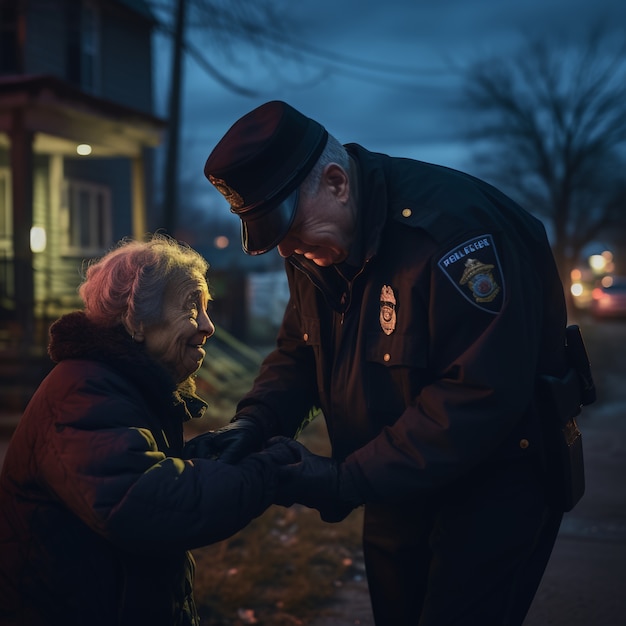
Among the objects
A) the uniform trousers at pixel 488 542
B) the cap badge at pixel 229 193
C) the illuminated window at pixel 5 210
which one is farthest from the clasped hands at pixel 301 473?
the illuminated window at pixel 5 210

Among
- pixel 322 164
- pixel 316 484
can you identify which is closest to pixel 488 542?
pixel 316 484

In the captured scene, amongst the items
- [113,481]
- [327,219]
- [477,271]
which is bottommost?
[113,481]

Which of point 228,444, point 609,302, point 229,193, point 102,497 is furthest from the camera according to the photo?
point 609,302

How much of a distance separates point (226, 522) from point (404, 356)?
67 cm

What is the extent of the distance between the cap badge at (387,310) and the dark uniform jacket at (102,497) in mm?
539

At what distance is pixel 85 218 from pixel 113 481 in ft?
49.2

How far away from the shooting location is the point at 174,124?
13.4 meters

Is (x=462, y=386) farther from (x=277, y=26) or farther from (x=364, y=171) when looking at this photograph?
(x=277, y=26)

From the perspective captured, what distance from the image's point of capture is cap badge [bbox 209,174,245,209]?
2492 millimetres

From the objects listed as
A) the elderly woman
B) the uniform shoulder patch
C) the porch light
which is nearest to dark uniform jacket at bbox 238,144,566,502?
the uniform shoulder patch

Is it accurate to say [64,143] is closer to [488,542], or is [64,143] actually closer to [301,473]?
[301,473]

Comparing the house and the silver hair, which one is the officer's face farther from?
the house

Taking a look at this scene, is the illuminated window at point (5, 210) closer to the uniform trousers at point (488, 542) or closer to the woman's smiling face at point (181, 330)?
the woman's smiling face at point (181, 330)

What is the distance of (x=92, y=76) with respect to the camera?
1653cm
